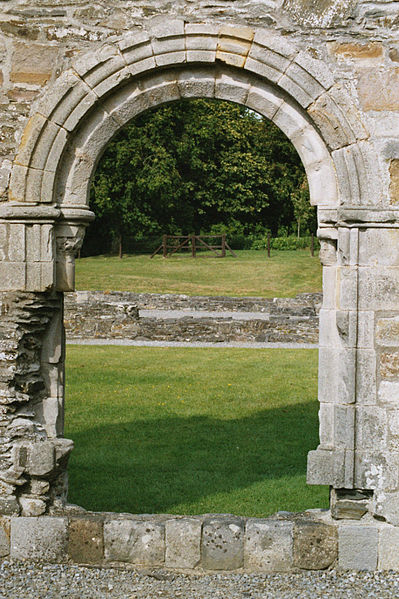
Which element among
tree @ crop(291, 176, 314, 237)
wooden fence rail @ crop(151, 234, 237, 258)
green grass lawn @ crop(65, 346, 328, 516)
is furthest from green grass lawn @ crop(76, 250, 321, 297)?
green grass lawn @ crop(65, 346, 328, 516)

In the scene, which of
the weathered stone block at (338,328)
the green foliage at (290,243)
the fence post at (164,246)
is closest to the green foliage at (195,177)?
the green foliage at (290,243)

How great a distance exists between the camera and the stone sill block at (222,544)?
210 inches

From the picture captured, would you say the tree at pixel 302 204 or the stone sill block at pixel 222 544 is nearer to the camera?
the stone sill block at pixel 222 544

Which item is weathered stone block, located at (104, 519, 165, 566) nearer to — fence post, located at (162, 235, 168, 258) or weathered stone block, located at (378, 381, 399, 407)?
weathered stone block, located at (378, 381, 399, 407)

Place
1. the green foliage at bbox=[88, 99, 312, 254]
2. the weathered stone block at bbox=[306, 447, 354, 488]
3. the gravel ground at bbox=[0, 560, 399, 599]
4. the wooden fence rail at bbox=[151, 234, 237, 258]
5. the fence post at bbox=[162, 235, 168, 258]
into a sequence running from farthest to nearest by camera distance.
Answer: the green foliage at bbox=[88, 99, 312, 254], the fence post at bbox=[162, 235, 168, 258], the wooden fence rail at bbox=[151, 234, 237, 258], the weathered stone block at bbox=[306, 447, 354, 488], the gravel ground at bbox=[0, 560, 399, 599]

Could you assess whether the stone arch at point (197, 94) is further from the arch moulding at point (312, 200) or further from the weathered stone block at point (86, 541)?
the weathered stone block at point (86, 541)

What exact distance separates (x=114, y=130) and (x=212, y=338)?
12.8 m

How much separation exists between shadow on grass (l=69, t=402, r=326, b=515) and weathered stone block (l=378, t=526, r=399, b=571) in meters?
1.73

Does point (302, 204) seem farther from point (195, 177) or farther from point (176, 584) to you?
point (176, 584)

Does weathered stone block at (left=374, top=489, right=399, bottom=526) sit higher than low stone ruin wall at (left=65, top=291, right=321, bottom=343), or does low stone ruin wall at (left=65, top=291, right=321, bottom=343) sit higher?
low stone ruin wall at (left=65, top=291, right=321, bottom=343)

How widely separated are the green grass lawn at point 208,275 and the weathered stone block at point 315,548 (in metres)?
21.1

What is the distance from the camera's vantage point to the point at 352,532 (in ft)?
17.6

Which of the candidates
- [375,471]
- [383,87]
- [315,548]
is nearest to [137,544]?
[315,548]

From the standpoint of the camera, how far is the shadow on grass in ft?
23.9
